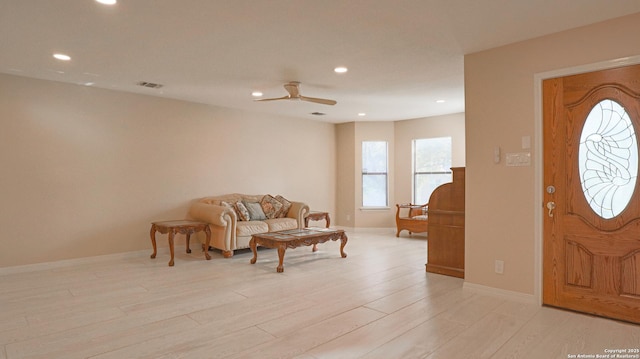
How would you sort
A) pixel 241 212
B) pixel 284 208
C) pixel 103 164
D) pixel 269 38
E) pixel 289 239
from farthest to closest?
1. pixel 284 208
2. pixel 241 212
3. pixel 103 164
4. pixel 289 239
5. pixel 269 38

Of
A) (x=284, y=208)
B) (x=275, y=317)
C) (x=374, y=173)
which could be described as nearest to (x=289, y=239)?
(x=275, y=317)

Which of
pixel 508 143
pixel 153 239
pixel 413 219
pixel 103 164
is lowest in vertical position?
pixel 153 239

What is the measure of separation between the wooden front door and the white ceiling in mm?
620

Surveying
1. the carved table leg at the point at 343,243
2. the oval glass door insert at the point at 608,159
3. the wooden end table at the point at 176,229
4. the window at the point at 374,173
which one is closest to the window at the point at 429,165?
the window at the point at 374,173

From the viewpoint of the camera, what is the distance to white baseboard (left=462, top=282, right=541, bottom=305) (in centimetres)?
348

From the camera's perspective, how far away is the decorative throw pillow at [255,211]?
20.7ft

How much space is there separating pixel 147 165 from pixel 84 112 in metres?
1.12

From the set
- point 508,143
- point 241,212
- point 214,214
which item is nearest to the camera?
point 508,143

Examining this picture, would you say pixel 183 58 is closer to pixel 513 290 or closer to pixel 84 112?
pixel 84 112

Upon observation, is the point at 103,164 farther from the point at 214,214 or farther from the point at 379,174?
the point at 379,174

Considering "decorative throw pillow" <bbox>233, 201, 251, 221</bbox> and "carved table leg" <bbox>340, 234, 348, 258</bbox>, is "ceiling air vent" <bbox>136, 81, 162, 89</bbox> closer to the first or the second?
"decorative throw pillow" <bbox>233, 201, 251, 221</bbox>

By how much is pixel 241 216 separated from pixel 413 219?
10.9ft

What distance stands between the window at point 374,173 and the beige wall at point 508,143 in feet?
15.5

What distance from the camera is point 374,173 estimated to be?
8.73 metres
